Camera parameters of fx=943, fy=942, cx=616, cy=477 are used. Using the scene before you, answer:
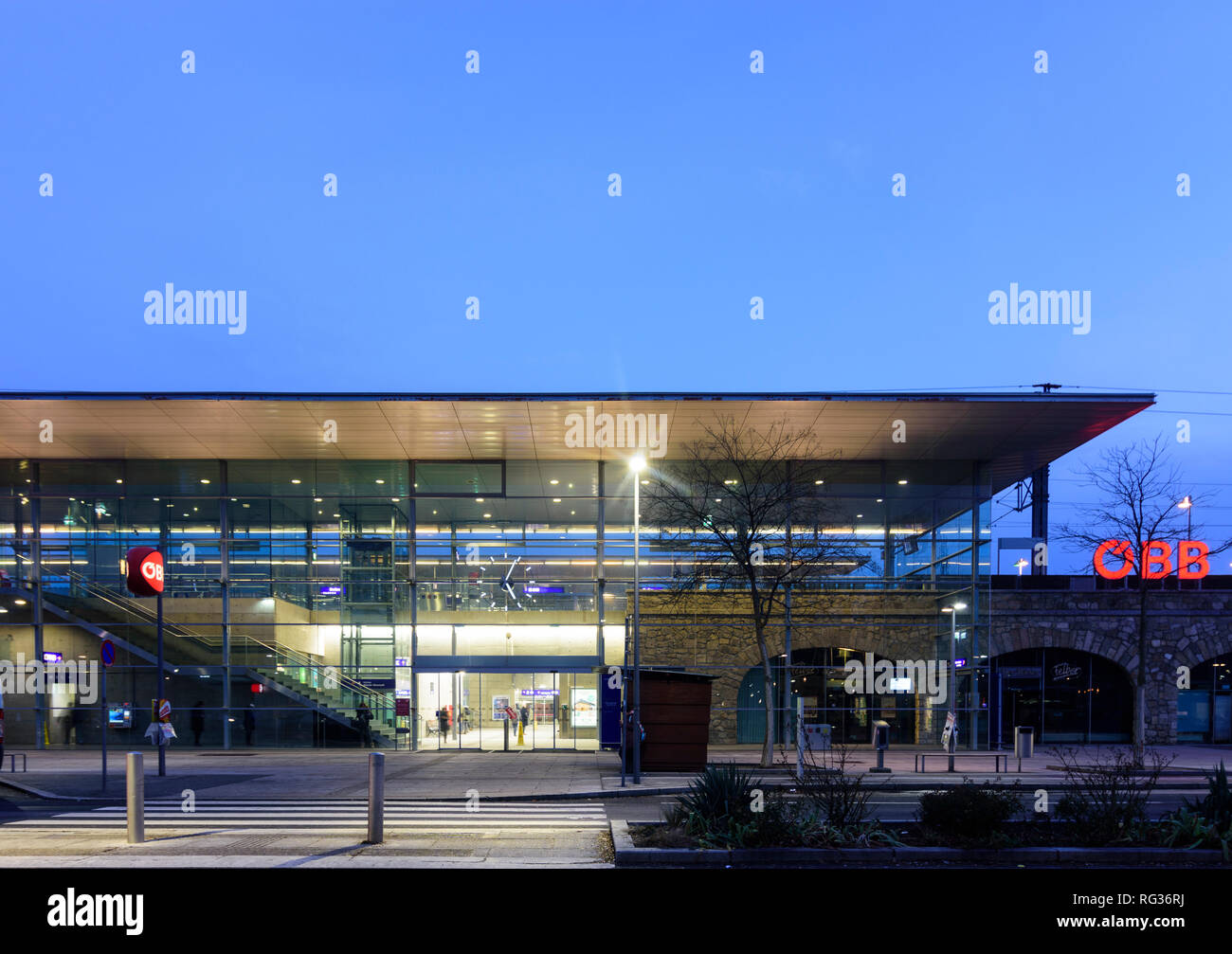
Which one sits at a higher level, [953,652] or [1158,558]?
[1158,558]

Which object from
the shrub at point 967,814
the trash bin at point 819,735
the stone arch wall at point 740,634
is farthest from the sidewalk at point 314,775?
the shrub at point 967,814

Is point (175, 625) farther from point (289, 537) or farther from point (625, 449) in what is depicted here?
point (625, 449)

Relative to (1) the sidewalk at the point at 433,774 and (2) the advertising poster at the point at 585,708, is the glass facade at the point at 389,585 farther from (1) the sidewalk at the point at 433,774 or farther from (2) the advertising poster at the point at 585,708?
(1) the sidewalk at the point at 433,774

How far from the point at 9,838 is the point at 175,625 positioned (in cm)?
1711

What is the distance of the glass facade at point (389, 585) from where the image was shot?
28.3 metres

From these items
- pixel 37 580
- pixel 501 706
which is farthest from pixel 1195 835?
pixel 37 580

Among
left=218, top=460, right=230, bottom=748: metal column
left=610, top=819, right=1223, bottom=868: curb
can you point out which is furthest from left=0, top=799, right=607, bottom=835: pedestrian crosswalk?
left=218, top=460, right=230, bottom=748: metal column

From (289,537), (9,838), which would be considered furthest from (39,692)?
(9,838)

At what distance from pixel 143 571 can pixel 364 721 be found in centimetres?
1091

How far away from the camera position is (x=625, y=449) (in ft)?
89.4

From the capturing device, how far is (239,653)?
28.5 metres

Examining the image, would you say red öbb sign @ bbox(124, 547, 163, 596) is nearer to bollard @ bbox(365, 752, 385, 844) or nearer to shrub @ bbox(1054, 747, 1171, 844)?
bollard @ bbox(365, 752, 385, 844)

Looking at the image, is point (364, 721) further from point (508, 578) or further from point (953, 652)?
point (953, 652)

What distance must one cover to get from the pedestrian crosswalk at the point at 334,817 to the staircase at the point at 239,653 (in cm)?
1228
